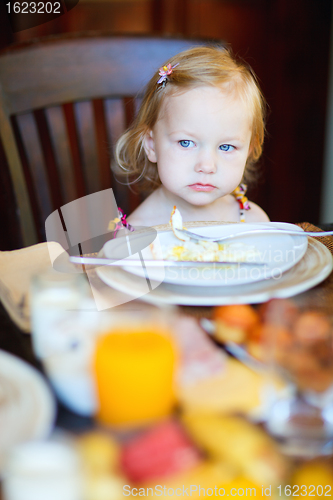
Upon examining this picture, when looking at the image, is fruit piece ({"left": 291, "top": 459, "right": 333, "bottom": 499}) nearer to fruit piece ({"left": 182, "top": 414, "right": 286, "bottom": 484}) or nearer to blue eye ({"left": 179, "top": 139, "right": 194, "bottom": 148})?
fruit piece ({"left": 182, "top": 414, "right": 286, "bottom": 484})

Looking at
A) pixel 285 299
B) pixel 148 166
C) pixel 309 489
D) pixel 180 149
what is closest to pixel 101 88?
pixel 148 166

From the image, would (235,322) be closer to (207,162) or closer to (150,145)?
(207,162)

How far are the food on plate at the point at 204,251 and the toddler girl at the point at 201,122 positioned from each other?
30cm

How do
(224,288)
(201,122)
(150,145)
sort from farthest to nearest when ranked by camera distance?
1. (150,145)
2. (201,122)
3. (224,288)

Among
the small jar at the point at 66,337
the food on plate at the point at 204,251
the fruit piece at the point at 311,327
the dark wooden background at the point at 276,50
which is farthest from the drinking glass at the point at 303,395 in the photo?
the dark wooden background at the point at 276,50

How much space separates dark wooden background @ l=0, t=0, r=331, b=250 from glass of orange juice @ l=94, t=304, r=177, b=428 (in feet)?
6.22

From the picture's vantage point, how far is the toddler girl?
868 mm

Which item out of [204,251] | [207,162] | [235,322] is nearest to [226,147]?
[207,162]

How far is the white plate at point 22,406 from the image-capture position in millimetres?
266

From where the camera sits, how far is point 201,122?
857 mm

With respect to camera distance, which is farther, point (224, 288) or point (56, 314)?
point (224, 288)

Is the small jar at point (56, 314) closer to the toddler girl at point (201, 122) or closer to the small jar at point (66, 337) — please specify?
the small jar at point (66, 337)

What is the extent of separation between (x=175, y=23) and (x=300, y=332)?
6.88ft

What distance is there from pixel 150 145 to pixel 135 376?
824mm
